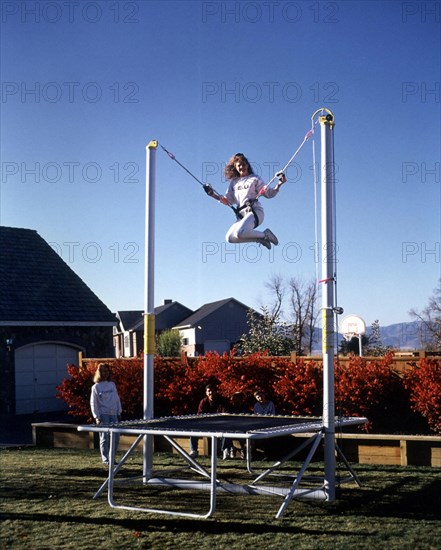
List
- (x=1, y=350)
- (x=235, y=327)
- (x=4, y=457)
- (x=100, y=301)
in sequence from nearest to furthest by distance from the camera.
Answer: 1. (x=4, y=457)
2. (x=1, y=350)
3. (x=100, y=301)
4. (x=235, y=327)

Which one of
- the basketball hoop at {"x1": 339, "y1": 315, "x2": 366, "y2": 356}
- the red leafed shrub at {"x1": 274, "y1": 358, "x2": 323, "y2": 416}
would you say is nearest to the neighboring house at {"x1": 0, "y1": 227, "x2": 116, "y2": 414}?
the basketball hoop at {"x1": 339, "y1": 315, "x2": 366, "y2": 356}

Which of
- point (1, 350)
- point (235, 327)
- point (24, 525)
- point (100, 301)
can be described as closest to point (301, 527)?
point (24, 525)

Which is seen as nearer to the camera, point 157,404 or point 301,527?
point 301,527

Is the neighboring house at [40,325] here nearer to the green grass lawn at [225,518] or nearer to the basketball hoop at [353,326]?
the basketball hoop at [353,326]

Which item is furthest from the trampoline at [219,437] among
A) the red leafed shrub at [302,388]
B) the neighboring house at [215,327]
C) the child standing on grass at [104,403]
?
the neighboring house at [215,327]

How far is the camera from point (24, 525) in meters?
8.73

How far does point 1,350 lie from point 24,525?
16.2 meters

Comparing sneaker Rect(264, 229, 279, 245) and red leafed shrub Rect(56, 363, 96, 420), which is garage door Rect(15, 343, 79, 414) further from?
sneaker Rect(264, 229, 279, 245)

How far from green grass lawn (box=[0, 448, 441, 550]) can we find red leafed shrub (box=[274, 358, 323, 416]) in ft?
11.0

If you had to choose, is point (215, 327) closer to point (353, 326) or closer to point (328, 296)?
point (353, 326)


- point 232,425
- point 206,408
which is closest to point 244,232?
point 232,425

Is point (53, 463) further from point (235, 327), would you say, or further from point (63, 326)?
point (235, 327)

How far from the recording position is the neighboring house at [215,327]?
60531mm

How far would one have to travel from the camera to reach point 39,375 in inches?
1005
